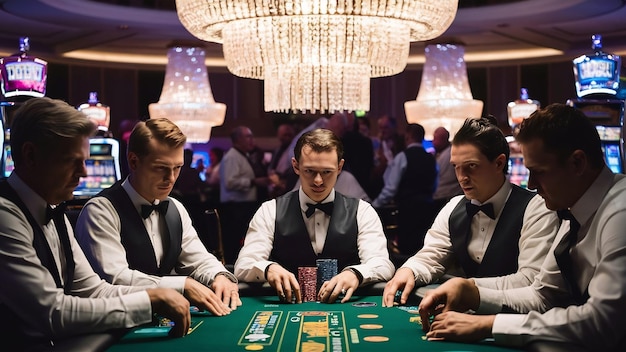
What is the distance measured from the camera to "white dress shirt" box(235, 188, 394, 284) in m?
3.23

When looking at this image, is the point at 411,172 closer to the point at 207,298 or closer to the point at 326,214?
the point at 326,214

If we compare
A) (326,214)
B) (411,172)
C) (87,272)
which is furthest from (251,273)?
(411,172)

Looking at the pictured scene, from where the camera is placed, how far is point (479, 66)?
37.1 feet

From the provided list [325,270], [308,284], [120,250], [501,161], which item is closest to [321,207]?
[325,270]

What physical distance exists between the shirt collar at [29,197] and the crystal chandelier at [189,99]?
5818 mm

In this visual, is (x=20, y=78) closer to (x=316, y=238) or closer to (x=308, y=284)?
(x=316, y=238)

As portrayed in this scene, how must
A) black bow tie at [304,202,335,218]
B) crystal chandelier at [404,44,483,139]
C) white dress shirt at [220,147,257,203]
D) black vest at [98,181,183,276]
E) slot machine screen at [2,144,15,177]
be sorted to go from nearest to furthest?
1. black vest at [98,181,183,276]
2. black bow tie at [304,202,335,218]
3. slot machine screen at [2,144,15,177]
4. white dress shirt at [220,147,257,203]
5. crystal chandelier at [404,44,483,139]

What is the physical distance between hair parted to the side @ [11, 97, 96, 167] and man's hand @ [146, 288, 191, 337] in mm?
530

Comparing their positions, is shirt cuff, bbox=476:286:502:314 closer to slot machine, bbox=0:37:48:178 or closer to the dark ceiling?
slot machine, bbox=0:37:48:178

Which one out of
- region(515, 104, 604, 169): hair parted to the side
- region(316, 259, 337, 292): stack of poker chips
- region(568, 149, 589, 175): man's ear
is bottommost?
region(316, 259, 337, 292): stack of poker chips

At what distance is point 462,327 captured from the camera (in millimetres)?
2121

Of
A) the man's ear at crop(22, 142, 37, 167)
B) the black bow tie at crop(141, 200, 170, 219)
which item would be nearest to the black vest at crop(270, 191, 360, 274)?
the black bow tie at crop(141, 200, 170, 219)

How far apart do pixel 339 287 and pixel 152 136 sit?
36.5 inches

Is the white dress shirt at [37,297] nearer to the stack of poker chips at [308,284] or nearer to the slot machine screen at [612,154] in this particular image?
the stack of poker chips at [308,284]
